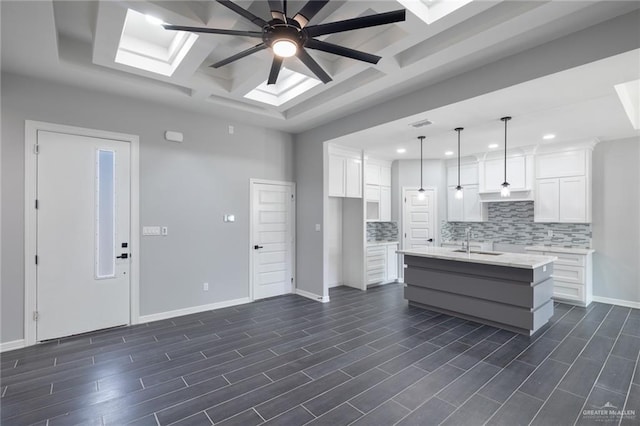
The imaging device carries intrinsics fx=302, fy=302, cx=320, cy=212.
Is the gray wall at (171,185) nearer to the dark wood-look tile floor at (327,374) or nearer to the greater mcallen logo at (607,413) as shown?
the dark wood-look tile floor at (327,374)

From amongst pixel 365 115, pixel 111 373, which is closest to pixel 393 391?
pixel 111 373

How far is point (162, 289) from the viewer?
4305mm

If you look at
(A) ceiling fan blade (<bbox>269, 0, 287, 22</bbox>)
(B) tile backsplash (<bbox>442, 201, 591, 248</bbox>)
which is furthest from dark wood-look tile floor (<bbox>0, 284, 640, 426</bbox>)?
(A) ceiling fan blade (<bbox>269, 0, 287, 22</bbox>)

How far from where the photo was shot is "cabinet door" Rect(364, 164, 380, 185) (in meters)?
6.40

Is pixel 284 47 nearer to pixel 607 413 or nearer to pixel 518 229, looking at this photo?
pixel 607 413

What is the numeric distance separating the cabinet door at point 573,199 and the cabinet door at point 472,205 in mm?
1378

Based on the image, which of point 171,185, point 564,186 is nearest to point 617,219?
point 564,186

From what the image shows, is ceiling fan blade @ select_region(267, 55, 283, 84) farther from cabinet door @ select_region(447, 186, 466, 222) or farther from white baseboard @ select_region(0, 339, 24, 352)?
cabinet door @ select_region(447, 186, 466, 222)

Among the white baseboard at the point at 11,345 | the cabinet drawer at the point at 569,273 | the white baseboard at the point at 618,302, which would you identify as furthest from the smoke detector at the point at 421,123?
the white baseboard at the point at 11,345

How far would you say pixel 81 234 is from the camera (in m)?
3.74

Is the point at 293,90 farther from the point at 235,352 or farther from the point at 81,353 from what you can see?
the point at 81,353

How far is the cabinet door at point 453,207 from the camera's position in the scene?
21.9 feet

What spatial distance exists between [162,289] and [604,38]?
552 cm

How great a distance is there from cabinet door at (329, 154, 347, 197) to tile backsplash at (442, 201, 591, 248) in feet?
9.25
